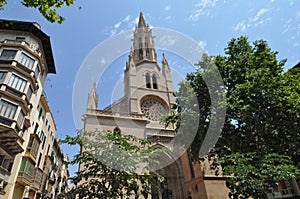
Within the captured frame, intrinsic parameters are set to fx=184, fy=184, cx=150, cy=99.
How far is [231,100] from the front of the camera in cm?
1074

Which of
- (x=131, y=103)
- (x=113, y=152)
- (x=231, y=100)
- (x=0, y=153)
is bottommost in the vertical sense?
(x=113, y=152)

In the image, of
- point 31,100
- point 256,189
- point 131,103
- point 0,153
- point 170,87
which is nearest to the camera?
point 256,189

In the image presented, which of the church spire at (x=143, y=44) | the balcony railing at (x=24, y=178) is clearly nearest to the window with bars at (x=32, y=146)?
the balcony railing at (x=24, y=178)

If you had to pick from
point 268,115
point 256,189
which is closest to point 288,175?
point 256,189

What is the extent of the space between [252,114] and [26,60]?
1711 centimetres

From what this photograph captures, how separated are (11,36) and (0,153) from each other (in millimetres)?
10127

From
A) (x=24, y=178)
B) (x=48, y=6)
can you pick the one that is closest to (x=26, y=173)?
(x=24, y=178)

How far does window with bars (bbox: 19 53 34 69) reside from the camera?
14758 millimetres

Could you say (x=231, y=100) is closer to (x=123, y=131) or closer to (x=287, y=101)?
(x=287, y=101)

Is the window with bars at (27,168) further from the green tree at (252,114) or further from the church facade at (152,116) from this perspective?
the green tree at (252,114)

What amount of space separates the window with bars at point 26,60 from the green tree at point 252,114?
41.4 ft

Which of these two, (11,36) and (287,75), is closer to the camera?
(287,75)

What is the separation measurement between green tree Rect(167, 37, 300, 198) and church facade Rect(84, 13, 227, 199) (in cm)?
645

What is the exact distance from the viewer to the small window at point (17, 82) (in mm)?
13421
